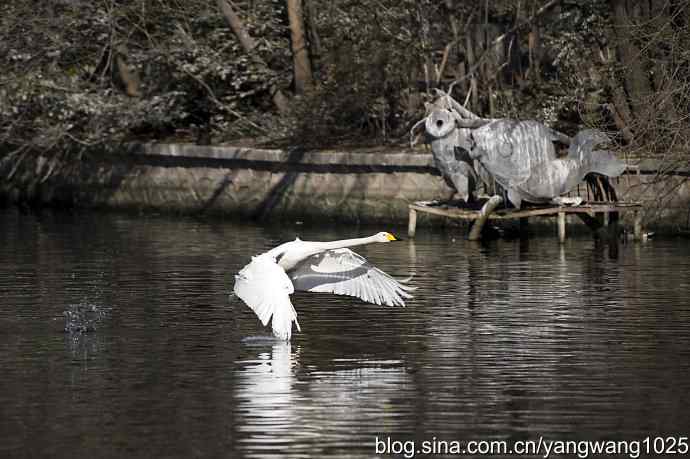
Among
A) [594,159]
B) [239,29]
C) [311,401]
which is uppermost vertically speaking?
[239,29]

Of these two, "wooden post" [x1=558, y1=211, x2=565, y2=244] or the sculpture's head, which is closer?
"wooden post" [x1=558, y1=211, x2=565, y2=244]

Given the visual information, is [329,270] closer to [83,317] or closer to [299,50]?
[83,317]

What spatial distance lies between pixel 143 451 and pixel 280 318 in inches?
154

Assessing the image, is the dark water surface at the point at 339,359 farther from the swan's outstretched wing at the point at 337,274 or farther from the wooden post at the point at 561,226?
the wooden post at the point at 561,226

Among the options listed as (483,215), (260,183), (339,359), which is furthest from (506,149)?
(339,359)

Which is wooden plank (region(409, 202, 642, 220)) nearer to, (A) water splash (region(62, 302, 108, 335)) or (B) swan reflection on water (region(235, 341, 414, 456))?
(A) water splash (region(62, 302, 108, 335))

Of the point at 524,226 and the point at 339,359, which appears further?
the point at 524,226

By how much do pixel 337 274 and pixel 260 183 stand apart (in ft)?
50.6

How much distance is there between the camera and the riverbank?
88.4 feet

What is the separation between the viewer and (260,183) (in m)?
31.3

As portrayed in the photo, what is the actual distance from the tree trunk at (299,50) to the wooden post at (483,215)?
7.18 m

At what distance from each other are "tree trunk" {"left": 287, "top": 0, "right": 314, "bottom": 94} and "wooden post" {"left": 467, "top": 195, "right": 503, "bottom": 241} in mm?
7177

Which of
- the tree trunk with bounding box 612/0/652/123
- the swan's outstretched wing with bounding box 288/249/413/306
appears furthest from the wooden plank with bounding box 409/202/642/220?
the swan's outstretched wing with bounding box 288/249/413/306

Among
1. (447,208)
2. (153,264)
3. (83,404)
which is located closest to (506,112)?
(447,208)
